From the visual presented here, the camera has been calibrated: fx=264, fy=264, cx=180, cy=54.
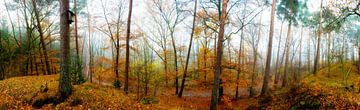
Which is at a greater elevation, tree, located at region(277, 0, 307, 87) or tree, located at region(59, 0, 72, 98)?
tree, located at region(277, 0, 307, 87)

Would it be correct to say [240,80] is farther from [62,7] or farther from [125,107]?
[62,7]

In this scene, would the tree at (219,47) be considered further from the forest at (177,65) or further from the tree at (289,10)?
the tree at (289,10)

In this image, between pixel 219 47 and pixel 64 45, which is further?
pixel 219 47

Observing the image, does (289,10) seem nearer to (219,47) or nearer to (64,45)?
(219,47)

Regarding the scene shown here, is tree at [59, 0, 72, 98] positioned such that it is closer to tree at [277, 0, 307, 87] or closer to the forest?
the forest

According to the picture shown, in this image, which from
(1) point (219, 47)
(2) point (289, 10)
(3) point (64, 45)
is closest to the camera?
(3) point (64, 45)

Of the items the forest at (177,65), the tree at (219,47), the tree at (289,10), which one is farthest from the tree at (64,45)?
the tree at (289,10)

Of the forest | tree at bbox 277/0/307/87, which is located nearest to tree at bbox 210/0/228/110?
the forest

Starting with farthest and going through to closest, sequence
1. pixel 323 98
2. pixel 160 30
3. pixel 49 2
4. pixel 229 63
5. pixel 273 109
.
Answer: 1. pixel 160 30
2. pixel 49 2
3. pixel 229 63
4. pixel 273 109
5. pixel 323 98

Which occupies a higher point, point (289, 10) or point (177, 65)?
point (289, 10)

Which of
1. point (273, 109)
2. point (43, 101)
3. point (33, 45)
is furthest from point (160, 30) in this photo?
point (43, 101)

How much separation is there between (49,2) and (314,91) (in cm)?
2240

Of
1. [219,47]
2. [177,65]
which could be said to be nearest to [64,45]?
[219,47]

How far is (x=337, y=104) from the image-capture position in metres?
9.26
